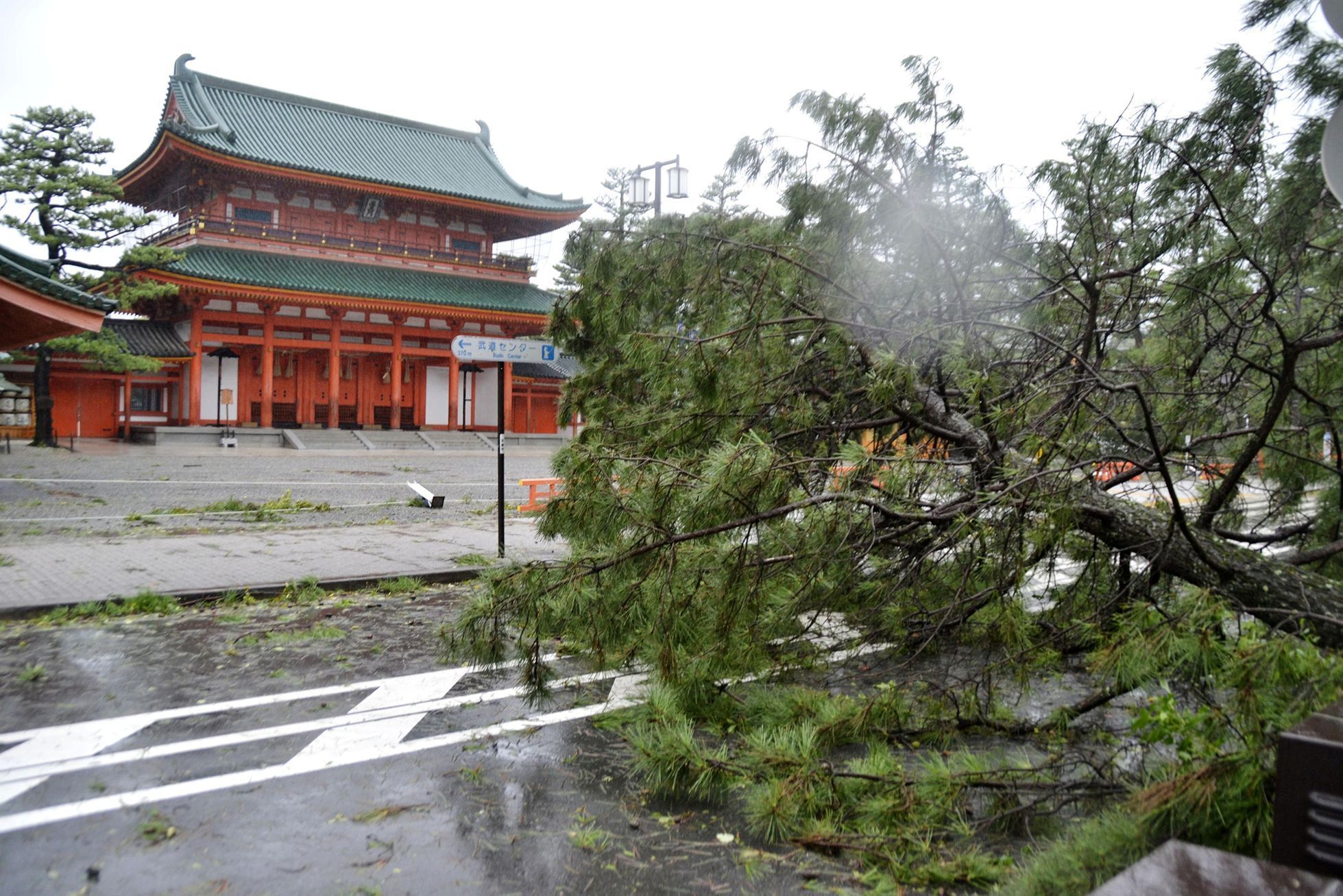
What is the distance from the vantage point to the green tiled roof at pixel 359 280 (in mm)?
24578

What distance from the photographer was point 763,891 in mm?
2770

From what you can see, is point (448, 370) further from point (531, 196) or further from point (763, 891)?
point (763, 891)

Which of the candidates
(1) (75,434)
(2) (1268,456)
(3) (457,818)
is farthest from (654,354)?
(1) (75,434)

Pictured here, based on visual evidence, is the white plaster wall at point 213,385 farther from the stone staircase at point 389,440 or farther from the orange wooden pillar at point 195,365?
the stone staircase at point 389,440

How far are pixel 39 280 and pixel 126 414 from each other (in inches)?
791

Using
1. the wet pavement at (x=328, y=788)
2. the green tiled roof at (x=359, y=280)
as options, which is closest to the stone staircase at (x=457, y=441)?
the green tiled roof at (x=359, y=280)

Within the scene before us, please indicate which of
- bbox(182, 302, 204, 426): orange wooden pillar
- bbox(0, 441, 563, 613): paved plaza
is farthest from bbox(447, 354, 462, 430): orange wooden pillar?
bbox(0, 441, 563, 613): paved plaza

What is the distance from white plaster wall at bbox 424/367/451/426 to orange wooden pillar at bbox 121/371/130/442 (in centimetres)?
858

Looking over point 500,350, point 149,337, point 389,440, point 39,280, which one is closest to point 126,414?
point 149,337

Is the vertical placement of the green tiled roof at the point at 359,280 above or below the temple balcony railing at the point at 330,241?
below

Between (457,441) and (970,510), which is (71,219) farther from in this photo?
(970,510)

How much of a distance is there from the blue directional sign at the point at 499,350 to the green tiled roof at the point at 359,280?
14.5 metres

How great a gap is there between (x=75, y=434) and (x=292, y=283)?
7468 millimetres

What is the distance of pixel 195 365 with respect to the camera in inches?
985
